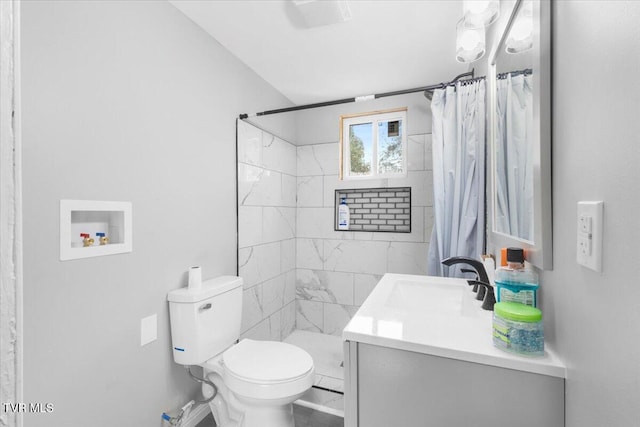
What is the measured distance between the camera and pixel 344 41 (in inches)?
73.3

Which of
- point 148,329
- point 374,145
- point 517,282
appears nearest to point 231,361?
point 148,329

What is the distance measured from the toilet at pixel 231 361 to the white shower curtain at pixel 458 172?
107cm

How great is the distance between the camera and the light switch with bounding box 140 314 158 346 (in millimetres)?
1370

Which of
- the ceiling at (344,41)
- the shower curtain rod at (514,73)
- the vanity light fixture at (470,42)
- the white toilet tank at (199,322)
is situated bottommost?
the white toilet tank at (199,322)

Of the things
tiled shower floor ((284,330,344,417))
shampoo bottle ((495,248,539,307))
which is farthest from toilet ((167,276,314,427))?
shampoo bottle ((495,248,539,307))

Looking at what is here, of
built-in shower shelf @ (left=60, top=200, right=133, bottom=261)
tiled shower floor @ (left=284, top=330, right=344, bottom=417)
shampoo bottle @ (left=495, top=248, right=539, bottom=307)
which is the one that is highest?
built-in shower shelf @ (left=60, top=200, right=133, bottom=261)

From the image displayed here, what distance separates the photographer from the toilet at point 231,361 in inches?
53.5

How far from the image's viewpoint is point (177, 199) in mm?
1567

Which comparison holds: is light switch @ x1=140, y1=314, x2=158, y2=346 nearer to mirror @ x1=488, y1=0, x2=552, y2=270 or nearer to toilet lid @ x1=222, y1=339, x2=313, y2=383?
toilet lid @ x1=222, y1=339, x2=313, y2=383

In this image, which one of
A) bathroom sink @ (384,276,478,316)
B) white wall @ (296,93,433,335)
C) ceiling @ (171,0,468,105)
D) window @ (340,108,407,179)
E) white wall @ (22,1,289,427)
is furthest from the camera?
window @ (340,108,407,179)

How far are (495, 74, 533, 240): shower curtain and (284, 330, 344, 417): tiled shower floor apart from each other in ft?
4.72

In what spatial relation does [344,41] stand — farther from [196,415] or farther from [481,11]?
[196,415]

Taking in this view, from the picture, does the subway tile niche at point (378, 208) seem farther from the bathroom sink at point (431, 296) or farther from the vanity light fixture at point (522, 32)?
the vanity light fixture at point (522, 32)

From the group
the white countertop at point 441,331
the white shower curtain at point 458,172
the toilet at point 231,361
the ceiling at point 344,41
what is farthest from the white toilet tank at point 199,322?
the ceiling at point 344,41
